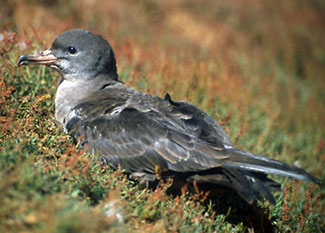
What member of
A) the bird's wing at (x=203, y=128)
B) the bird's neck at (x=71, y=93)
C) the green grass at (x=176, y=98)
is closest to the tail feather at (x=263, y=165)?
the bird's wing at (x=203, y=128)

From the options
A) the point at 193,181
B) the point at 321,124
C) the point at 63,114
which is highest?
the point at 63,114

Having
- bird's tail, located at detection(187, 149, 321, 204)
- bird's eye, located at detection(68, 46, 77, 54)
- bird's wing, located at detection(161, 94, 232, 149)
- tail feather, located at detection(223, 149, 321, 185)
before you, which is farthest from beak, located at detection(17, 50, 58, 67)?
tail feather, located at detection(223, 149, 321, 185)

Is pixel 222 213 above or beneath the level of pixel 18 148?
beneath

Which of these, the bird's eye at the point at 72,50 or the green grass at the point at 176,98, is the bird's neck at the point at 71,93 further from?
the bird's eye at the point at 72,50

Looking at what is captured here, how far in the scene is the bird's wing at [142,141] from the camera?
3.95 meters

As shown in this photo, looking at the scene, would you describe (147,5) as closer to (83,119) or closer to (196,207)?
(83,119)

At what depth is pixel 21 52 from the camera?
5609 millimetres

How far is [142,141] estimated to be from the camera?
4.07 metres

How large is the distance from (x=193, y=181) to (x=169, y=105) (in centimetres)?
99

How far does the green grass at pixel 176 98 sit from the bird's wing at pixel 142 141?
206mm

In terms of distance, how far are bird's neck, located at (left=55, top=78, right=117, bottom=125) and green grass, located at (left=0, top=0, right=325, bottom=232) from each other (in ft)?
0.70

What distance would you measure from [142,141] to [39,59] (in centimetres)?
174

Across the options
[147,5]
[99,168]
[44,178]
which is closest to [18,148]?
[44,178]

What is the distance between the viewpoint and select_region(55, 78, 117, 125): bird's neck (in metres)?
4.63
